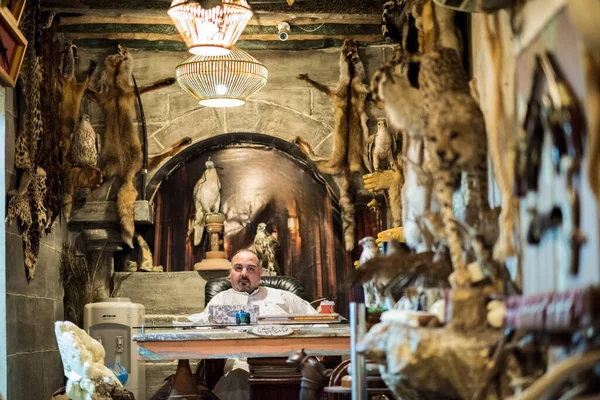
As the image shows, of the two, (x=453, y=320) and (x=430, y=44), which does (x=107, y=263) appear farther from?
(x=453, y=320)

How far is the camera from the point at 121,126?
1051cm

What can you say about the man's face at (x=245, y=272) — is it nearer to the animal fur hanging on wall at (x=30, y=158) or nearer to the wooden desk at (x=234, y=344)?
the animal fur hanging on wall at (x=30, y=158)

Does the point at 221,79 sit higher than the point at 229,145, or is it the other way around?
the point at 221,79

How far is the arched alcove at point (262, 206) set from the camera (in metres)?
10.9

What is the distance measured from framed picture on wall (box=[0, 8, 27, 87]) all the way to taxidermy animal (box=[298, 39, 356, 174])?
3819 mm

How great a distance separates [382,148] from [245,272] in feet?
6.16

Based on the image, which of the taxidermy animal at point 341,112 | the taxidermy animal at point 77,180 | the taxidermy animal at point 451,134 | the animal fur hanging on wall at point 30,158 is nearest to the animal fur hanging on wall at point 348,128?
the taxidermy animal at point 341,112

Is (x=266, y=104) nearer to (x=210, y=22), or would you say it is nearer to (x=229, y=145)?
(x=229, y=145)

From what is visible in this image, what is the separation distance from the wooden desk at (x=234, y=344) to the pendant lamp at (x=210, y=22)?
2042 mm

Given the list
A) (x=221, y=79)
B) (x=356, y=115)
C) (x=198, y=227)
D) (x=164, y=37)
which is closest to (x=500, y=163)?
(x=221, y=79)

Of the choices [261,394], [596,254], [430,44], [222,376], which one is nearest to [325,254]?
[222,376]

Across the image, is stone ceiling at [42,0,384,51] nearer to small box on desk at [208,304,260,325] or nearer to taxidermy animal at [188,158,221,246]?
taxidermy animal at [188,158,221,246]

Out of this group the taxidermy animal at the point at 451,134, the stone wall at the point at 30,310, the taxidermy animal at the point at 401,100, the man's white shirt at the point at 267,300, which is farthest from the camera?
the man's white shirt at the point at 267,300

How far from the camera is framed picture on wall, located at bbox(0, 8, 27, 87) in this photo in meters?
7.03
